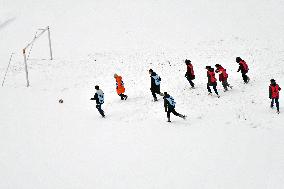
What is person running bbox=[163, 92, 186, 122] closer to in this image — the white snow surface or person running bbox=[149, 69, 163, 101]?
the white snow surface

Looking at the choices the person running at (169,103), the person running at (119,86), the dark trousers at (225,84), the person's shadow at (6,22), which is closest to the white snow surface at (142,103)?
the person's shadow at (6,22)

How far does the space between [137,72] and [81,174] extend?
41.2 feet

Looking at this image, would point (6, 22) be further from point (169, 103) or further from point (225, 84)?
point (169, 103)

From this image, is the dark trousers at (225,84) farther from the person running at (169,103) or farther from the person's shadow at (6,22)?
the person's shadow at (6,22)

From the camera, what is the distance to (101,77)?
23.5 meters

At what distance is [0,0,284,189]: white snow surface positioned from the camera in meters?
11.7

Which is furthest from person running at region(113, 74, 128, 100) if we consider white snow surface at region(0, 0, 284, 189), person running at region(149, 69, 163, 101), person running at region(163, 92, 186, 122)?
person running at region(163, 92, 186, 122)

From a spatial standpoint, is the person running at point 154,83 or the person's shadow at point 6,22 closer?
the person running at point 154,83

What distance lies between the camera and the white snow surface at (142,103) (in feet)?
38.5

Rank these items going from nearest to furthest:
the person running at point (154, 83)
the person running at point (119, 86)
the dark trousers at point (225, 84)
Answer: the dark trousers at point (225, 84)
the person running at point (154, 83)
the person running at point (119, 86)

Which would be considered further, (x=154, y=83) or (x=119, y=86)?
(x=119, y=86)

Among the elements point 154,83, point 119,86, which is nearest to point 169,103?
point 154,83

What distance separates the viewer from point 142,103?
17953 millimetres

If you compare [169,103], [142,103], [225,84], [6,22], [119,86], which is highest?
[6,22]
